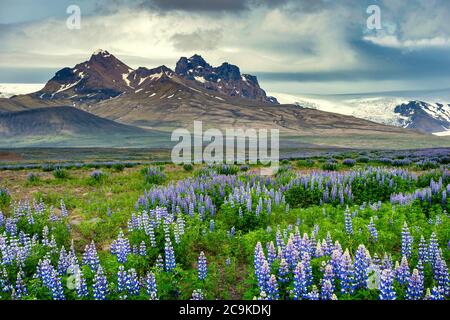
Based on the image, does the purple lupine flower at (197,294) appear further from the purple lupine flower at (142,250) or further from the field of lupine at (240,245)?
the purple lupine flower at (142,250)

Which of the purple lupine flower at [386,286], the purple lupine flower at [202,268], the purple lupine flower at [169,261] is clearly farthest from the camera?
the purple lupine flower at [169,261]

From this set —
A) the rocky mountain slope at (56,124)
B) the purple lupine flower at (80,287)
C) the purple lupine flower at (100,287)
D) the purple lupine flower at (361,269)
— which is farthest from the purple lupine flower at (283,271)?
the rocky mountain slope at (56,124)

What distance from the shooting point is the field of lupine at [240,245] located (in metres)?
4.95

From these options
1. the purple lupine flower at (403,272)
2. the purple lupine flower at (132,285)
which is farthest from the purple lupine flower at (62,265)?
the purple lupine flower at (403,272)

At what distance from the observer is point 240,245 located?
23.1 feet

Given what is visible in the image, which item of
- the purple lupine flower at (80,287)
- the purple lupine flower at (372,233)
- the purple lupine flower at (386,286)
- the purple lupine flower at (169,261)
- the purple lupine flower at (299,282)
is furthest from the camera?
the purple lupine flower at (372,233)

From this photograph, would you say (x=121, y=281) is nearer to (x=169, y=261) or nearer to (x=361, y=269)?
(x=169, y=261)

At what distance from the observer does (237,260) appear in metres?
6.57

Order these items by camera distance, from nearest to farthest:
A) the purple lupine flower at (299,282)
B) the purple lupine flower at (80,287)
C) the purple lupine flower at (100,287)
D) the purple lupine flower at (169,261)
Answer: the purple lupine flower at (299,282) < the purple lupine flower at (100,287) < the purple lupine flower at (80,287) < the purple lupine flower at (169,261)

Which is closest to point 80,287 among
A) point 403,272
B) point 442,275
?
point 403,272

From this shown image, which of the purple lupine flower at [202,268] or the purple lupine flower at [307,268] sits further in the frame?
the purple lupine flower at [202,268]

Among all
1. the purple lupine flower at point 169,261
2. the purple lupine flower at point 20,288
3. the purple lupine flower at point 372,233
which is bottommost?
the purple lupine flower at point 20,288

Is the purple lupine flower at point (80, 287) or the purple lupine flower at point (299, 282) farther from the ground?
the purple lupine flower at point (299, 282)

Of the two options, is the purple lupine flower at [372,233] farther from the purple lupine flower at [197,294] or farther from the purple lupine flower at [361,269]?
the purple lupine flower at [197,294]
